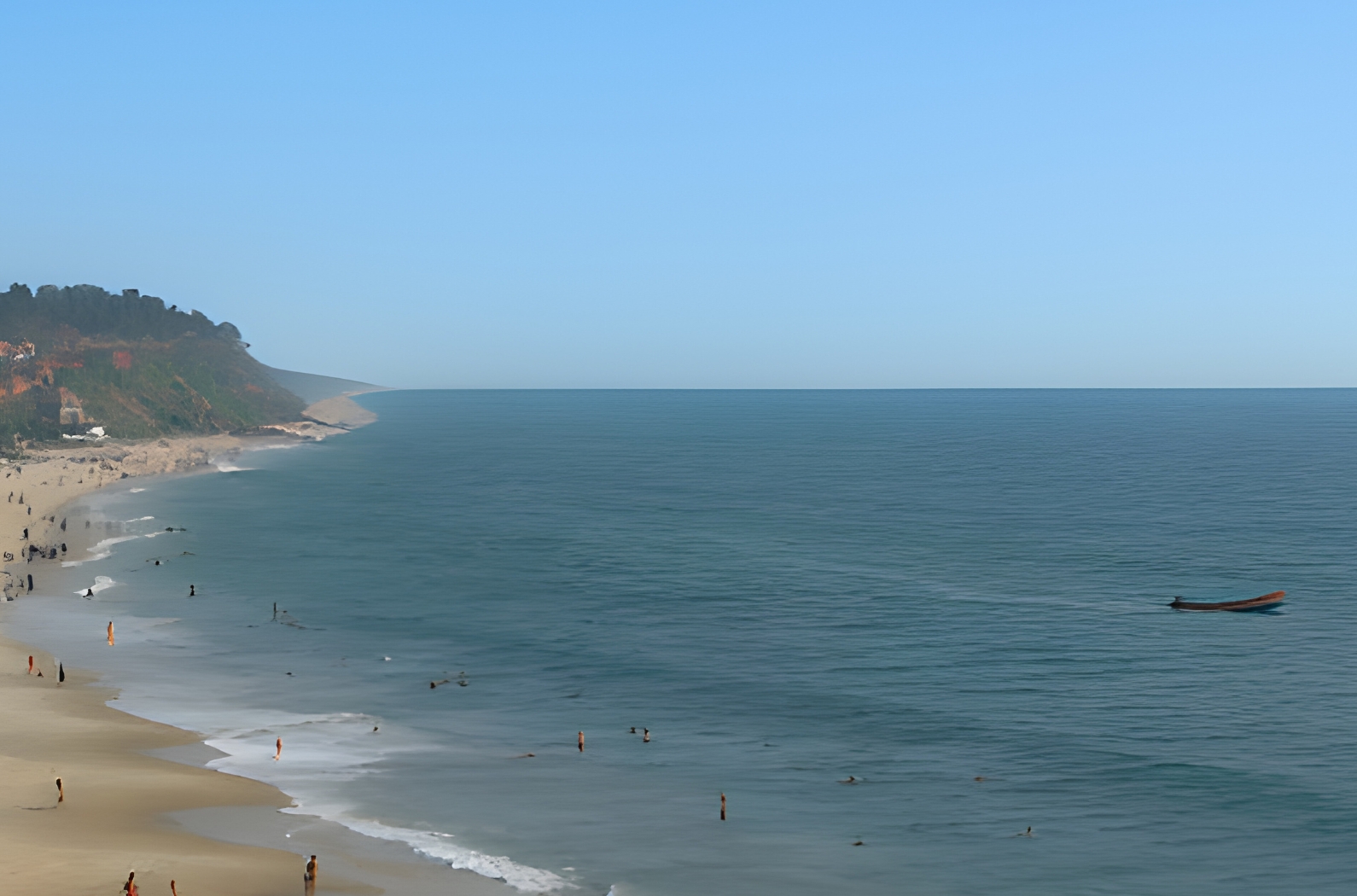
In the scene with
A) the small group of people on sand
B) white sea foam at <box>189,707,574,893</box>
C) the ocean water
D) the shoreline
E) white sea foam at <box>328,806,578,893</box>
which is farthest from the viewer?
the ocean water

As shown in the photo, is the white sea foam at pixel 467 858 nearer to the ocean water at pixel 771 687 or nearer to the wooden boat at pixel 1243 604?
the ocean water at pixel 771 687

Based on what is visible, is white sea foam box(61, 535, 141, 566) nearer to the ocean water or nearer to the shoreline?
the ocean water

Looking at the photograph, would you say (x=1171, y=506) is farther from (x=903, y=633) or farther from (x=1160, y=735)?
(x=1160, y=735)

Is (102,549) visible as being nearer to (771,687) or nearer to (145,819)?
(145,819)

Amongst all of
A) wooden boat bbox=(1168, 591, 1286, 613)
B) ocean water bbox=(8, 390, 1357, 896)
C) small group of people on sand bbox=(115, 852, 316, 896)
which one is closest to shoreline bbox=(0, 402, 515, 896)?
small group of people on sand bbox=(115, 852, 316, 896)

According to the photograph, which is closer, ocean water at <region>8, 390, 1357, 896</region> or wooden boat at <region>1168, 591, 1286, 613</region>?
ocean water at <region>8, 390, 1357, 896</region>

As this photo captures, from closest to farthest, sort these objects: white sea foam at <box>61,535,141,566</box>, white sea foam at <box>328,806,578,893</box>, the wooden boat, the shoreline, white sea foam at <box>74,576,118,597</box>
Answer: the shoreline < white sea foam at <box>328,806,578,893</box> < the wooden boat < white sea foam at <box>74,576,118,597</box> < white sea foam at <box>61,535,141,566</box>

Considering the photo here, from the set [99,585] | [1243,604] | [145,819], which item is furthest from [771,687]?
[99,585]

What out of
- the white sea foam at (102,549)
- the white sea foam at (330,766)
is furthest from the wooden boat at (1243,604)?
the white sea foam at (102,549)
